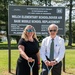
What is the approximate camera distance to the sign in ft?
37.2

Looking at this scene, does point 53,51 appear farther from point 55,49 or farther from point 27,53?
point 27,53

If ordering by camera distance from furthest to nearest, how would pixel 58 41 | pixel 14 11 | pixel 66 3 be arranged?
pixel 66 3 → pixel 14 11 → pixel 58 41

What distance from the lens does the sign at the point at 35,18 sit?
11.4m

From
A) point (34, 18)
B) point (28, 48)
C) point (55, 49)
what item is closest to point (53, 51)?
point (55, 49)

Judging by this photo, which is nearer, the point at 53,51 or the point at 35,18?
the point at 53,51

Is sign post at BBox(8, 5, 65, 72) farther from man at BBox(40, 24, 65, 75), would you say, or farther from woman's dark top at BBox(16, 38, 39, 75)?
man at BBox(40, 24, 65, 75)

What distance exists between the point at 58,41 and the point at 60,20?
5.54 metres

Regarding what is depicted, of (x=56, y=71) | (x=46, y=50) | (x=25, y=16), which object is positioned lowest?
(x=56, y=71)

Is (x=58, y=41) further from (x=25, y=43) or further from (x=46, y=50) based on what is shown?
(x=25, y=43)

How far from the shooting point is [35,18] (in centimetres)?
1150

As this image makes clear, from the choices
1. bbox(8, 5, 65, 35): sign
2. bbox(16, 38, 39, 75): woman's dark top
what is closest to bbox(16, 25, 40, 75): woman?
bbox(16, 38, 39, 75): woman's dark top

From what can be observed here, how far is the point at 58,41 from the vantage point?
6.12 meters

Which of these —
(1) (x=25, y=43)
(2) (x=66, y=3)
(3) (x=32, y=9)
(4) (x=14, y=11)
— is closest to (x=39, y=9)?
(3) (x=32, y=9)

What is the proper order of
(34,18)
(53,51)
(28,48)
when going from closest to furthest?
(53,51) → (28,48) → (34,18)
